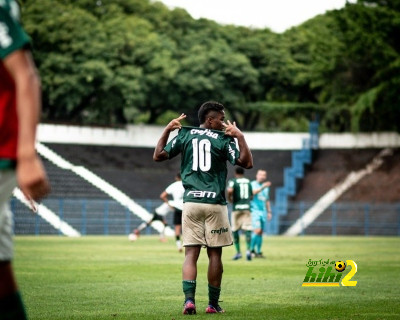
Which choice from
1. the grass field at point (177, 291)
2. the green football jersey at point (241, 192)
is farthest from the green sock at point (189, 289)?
the green football jersey at point (241, 192)

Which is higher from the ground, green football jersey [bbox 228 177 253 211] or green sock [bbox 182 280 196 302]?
green sock [bbox 182 280 196 302]

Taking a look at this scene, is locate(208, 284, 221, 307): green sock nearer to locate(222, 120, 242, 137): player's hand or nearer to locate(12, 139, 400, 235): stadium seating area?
locate(222, 120, 242, 137): player's hand

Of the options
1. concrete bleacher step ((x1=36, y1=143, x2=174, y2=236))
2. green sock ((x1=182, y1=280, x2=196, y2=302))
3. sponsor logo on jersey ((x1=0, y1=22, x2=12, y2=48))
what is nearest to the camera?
sponsor logo on jersey ((x1=0, y1=22, x2=12, y2=48))

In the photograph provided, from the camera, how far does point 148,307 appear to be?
11.3 metres

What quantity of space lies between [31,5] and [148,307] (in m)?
50.6

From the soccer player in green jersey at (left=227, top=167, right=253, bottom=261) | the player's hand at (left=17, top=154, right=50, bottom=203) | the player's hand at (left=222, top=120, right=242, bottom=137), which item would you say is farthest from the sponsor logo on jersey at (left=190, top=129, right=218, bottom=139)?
the soccer player in green jersey at (left=227, top=167, right=253, bottom=261)

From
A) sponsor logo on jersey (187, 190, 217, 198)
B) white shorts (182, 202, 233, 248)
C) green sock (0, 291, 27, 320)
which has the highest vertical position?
green sock (0, 291, 27, 320)

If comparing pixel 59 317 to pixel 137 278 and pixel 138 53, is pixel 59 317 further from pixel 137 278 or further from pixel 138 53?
pixel 138 53

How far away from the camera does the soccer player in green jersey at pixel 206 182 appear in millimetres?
10523

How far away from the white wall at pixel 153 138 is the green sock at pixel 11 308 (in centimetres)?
5233

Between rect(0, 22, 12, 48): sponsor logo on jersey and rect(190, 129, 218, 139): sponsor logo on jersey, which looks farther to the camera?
rect(190, 129, 218, 139): sponsor logo on jersey

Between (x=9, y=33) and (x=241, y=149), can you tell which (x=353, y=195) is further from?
(x=9, y=33)

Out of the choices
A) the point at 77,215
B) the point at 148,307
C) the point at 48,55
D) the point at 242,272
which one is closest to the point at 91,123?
the point at 48,55

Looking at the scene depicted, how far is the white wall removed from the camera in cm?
5844
